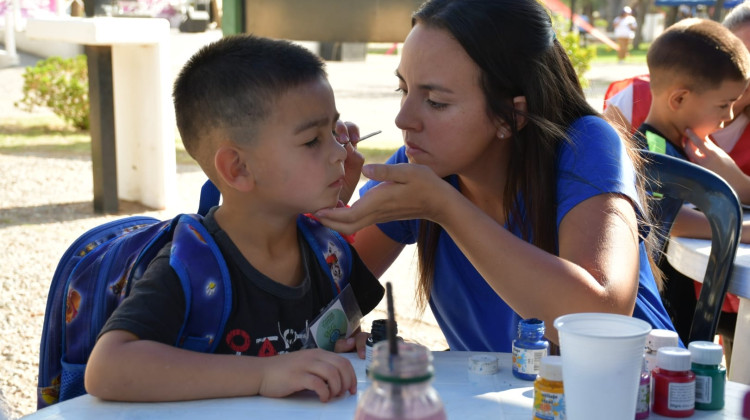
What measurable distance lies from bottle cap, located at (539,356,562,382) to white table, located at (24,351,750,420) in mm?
123

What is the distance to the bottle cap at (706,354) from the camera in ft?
4.67

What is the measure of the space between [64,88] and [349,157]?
9509mm

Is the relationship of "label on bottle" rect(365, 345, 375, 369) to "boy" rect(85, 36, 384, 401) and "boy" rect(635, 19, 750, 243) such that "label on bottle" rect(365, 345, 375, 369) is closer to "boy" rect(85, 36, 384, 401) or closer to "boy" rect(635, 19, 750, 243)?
"boy" rect(85, 36, 384, 401)

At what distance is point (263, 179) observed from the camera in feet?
6.23

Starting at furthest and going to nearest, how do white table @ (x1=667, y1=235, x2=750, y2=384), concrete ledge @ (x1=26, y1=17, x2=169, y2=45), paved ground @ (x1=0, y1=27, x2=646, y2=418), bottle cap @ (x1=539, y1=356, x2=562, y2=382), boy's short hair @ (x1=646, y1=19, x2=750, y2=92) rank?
concrete ledge @ (x1=26, y1=17, x2=169, y2=45)
paved ground @ (x1=0, y1=27, x2=646, y2=418)
boy's short hair @ (x1=646, y1=19, x2=750, y2=92)
white table @ (x1=667, y1=235, x2=750, y2=384)
bottle cap @ (x1=539, y1=356, x2=562, y2=382)

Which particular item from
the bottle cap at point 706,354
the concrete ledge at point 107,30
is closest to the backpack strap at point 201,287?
the bottle cap at point 706,354

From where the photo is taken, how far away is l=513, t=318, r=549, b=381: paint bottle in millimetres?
1560

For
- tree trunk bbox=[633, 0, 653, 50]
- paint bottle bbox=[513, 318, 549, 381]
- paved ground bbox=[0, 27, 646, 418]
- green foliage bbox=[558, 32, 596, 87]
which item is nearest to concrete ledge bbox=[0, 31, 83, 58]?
paved ground bbox=[0, 27, 646, 418]

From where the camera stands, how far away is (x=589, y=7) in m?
50.8

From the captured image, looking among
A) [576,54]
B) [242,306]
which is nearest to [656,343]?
[242,306]

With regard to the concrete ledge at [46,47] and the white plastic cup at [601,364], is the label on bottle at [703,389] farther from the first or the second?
the concrete ledge at [46,47]

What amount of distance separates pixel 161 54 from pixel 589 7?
156 feet

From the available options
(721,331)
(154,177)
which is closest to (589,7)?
(154,177)

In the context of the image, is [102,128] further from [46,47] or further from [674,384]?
[46,47]
